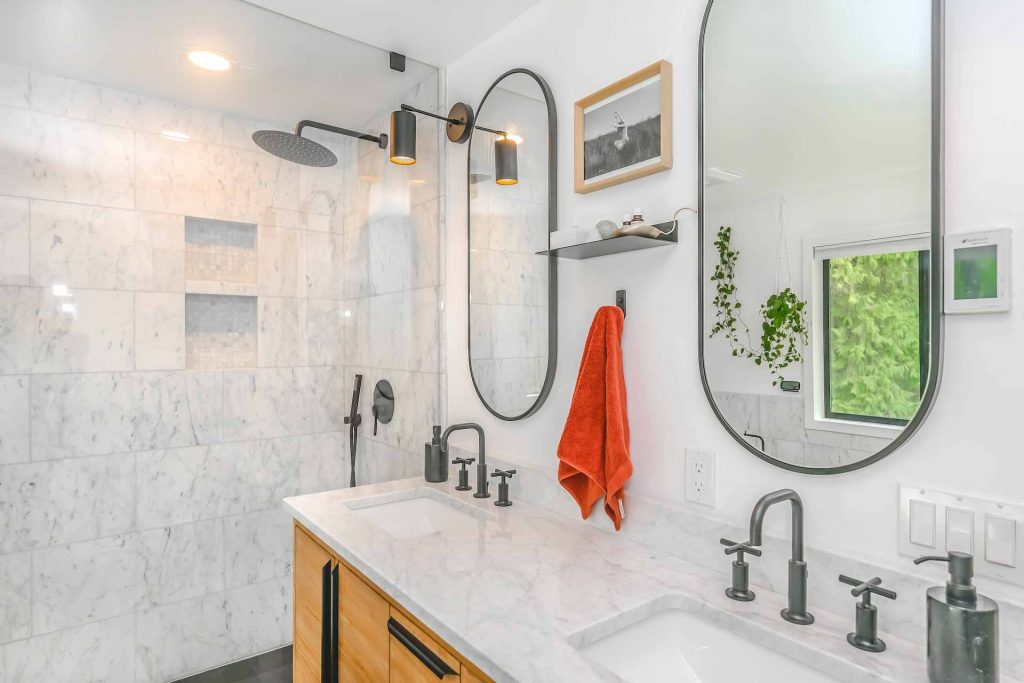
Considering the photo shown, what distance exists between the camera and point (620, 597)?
1.15 meters

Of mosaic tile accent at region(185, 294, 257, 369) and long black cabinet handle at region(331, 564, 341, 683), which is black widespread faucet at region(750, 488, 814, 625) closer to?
long black cabinet handle at region(331, 564, 341, 683)

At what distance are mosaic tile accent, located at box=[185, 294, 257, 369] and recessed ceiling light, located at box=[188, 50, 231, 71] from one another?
2.33 feet

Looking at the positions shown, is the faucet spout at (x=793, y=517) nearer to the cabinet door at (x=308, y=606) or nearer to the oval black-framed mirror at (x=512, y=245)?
the oval black-framed mirror at (x=512, y=245)

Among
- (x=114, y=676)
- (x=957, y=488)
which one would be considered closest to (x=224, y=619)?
(x=114, y=676)

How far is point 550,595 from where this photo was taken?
116cm

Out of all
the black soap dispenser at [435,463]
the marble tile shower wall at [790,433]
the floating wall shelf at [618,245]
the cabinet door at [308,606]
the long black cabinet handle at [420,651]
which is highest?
the floating wall shelf at [618,245]

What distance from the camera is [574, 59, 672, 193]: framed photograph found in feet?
4.69

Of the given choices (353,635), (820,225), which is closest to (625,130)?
(820,225)

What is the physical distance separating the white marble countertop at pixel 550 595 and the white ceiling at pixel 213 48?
1.35 meters

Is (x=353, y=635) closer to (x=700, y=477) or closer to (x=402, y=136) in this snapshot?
(x=700, y=477)

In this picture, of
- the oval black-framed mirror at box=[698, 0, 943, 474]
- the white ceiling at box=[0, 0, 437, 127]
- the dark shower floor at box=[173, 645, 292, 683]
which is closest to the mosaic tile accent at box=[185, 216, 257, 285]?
the white ceiling at box=[0, 0, 437, 127]

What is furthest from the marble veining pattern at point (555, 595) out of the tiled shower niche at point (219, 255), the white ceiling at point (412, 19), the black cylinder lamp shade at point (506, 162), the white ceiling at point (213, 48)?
the white ceiling at point (412, 19)

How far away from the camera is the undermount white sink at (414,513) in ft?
5.98

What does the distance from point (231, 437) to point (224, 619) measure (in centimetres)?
57
